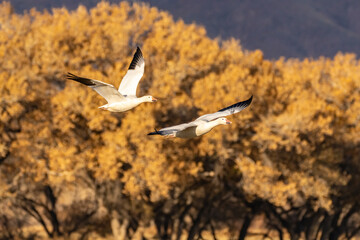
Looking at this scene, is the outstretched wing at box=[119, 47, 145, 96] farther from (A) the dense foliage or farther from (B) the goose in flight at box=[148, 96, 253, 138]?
(A) the dense foliage

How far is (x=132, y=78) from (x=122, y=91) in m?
0.66

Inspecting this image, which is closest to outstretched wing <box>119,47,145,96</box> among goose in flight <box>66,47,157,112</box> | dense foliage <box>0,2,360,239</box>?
goose in flight <box>66,47,157,112</box>

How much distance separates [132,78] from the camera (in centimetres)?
2066

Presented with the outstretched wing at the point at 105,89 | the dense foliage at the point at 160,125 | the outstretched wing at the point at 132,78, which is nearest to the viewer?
the outstretched wing at the point at 105,89

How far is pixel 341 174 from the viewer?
139 ft

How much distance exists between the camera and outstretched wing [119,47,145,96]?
20219 mm

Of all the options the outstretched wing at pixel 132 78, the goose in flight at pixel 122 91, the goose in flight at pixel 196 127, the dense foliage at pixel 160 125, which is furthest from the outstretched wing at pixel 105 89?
the dense foliage at pixel 160 125

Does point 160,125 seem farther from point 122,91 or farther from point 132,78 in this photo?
point 122,91

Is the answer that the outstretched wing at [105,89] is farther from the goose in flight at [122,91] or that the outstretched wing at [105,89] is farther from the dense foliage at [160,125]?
the dense foliage at [160,125]

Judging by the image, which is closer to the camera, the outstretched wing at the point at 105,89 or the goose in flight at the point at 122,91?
the outstretched wing at the point at 105,89

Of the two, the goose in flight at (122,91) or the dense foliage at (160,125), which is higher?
the dense foliage at (160,125)

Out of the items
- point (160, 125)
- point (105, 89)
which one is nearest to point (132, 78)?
point (105, 89)

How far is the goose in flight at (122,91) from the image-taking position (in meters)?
17.5

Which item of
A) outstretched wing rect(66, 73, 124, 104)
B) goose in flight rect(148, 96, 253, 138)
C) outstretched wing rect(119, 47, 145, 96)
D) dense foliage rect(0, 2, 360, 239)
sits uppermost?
dense foliage rect(0, 2, 360, 239)
